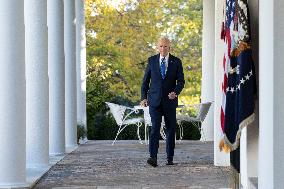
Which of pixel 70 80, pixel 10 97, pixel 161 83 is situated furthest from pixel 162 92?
pixel 70 80

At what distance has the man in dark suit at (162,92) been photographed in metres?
10.9

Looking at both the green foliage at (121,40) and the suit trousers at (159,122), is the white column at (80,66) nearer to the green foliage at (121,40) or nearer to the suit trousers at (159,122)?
the suit trousers at (159,122)

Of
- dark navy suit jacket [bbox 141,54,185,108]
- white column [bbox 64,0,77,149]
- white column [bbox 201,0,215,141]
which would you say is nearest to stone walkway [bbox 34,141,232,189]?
dark navy suit jacket [bbox 141,54,185,108]

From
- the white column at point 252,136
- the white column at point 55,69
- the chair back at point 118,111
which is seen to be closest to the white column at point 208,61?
the chair back at point 118,111

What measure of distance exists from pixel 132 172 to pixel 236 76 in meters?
4.22

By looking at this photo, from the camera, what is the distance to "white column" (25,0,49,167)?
34.2 feet

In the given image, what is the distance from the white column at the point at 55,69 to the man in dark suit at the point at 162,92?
234 cm

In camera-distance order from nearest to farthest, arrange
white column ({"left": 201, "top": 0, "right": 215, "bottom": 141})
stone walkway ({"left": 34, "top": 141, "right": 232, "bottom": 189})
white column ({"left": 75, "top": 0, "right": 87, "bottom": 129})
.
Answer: stone walkway ({"left": 34, "top": 141, "right": 232, "bottom": 189})
white column ({"left": 75, "top": 0, "right": 87, "bottom": 129})
white column ({"left": 201, "top": 0, "right": 215, "bottom": 141})

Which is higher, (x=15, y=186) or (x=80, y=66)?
(x=80, y=66)

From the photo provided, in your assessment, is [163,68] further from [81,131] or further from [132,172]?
[81,131]

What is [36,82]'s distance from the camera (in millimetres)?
10516

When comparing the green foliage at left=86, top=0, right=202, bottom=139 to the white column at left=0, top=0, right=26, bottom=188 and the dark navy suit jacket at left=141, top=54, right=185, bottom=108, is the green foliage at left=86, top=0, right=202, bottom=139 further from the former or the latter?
the white column at left=0, top=0, right=26, bottom=188

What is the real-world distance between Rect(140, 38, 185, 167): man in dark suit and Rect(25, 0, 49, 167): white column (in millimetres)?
1470

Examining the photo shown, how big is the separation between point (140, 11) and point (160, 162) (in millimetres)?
16056
